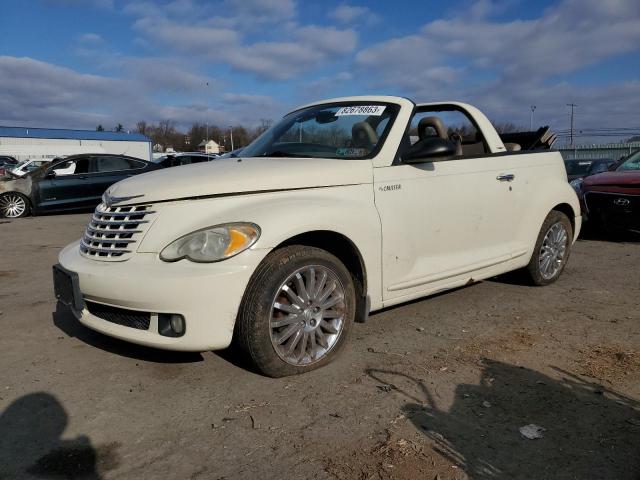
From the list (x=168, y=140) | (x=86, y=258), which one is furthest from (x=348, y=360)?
(x=168, y=140)

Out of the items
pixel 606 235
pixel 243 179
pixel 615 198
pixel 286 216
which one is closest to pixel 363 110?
pixel 243 179

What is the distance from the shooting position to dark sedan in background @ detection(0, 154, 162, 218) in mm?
12773

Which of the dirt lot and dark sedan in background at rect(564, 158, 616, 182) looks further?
dark sedan in background at rect(564, 158, 616, 182)

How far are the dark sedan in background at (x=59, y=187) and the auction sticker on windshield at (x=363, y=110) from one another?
10015mm

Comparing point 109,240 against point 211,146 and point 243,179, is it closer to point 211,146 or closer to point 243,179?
point 243,179

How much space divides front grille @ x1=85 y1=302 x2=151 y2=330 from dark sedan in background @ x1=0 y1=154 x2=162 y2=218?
1041cm

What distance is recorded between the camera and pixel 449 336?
390 centimetres

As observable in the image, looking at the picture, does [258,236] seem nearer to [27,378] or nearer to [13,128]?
[27,378]

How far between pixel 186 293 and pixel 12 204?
1225 cm

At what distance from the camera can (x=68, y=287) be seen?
3.29 meters

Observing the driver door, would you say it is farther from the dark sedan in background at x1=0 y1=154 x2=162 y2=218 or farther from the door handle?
the dark sedan in background at x1=0 y1=154 x2=162 y2=218

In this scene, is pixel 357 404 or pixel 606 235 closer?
pixel 357 404

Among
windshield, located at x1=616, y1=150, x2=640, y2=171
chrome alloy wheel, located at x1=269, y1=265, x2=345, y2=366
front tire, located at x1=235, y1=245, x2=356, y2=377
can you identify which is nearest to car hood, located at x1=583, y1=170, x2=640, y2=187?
windshield, located at x1=616, y1=150, x2=640, y2=171

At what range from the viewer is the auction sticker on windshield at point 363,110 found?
13.5ft
